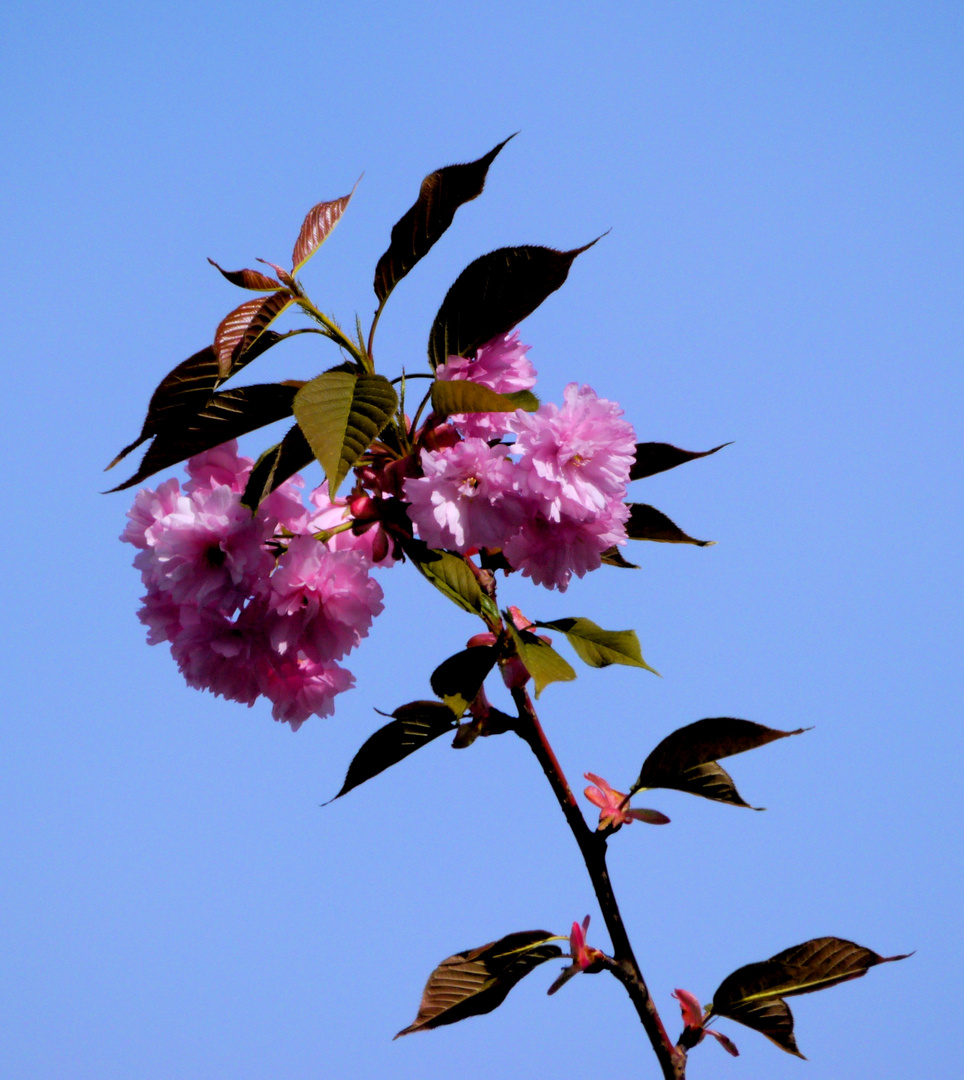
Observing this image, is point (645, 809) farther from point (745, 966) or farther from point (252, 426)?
point (252, 426)

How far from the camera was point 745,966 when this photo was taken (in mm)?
1420

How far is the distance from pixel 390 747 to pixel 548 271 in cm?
69

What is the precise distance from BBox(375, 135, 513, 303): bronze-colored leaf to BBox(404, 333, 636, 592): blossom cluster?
28 centimetres

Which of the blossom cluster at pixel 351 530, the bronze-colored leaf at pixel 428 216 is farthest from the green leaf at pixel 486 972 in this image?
the bronze-colored leaf at pixel 428 216

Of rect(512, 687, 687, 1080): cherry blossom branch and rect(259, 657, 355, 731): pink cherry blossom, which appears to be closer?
rect(512, 687, 687, 1080): cherry blossom branch

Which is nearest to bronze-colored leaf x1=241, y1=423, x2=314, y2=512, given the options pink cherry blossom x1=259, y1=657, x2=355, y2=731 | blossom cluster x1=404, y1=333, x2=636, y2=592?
blossom cluster x1=404, y1=333, x2=636, y2=592

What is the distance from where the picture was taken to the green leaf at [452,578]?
138 centimetres

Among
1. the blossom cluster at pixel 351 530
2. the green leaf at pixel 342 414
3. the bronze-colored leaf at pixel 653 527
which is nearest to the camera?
the green leaf at pixel 342 414

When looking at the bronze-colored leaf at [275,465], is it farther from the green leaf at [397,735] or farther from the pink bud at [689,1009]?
the pink bud at [689,1009]

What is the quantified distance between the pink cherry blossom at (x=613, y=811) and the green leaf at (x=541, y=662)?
0.22 m

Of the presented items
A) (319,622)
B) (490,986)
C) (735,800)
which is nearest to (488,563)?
(319,622)

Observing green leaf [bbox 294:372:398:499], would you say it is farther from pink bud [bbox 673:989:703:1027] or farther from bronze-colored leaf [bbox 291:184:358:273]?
pink bud [bbox 673:989:703:1027]

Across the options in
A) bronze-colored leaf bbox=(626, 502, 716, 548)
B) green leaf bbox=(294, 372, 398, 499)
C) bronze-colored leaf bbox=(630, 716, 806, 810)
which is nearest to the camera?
green leaf bbox=(294, 372, 398, 499)

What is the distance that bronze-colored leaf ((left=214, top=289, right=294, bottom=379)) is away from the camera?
132 cm
